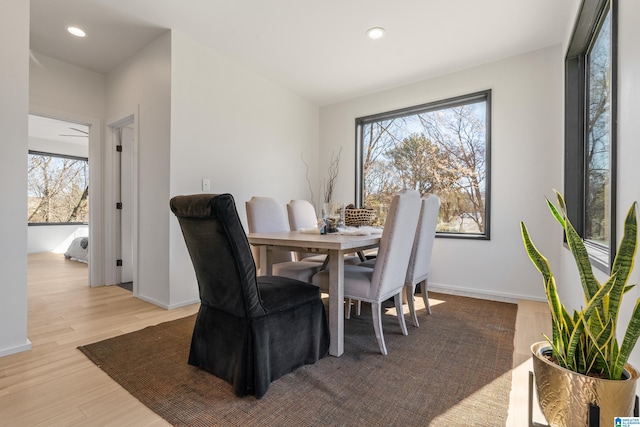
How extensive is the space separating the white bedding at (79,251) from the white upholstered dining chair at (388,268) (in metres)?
4.97

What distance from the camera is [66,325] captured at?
2412 millimetres

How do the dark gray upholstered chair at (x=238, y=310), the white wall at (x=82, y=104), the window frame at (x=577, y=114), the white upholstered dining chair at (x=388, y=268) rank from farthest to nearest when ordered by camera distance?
1. the white wall at (x=82, y=104)
2. the window frame at (x=577, y=114)
3. the white upholstered dining chair at (x=388, y=268)
4. the dark gray upholstered chair at (x=238, y=310)

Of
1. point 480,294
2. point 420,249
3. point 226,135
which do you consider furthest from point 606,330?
point 226,135

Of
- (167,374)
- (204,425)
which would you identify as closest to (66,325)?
(167,374)

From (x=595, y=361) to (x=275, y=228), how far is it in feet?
7.36

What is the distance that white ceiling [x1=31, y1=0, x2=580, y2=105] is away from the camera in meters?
2.46

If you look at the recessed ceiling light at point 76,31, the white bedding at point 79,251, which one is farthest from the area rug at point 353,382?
the white bedding at point 79,251

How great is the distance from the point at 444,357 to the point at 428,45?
8.94ft

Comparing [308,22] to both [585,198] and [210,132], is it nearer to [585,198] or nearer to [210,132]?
[210,132]

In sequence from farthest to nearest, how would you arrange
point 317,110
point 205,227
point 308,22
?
point 317,110
point 308,22
point 205,227

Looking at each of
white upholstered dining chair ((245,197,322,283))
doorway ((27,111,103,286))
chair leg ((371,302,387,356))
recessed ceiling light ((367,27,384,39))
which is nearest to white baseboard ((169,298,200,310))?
white upholstered dining chair ((245,197,322,283))

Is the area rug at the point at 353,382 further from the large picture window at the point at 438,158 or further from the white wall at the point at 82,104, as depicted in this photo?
the white wall at the point at 82,104

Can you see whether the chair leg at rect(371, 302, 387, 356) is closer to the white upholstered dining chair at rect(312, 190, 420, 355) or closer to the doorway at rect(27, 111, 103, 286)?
the white upholstered dining chair at rect(312, 190, 420, 355)

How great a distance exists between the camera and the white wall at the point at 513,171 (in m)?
2.96
